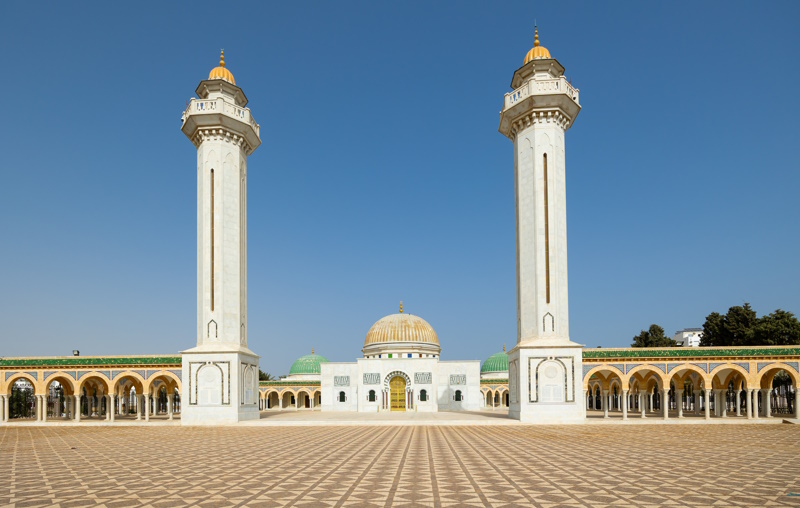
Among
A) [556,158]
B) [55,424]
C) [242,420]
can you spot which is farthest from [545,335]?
[55,424]

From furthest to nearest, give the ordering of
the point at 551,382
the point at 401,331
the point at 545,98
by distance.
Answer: the point at 401,331, the point at 545,98, the point at 551,382

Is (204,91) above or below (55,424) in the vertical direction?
above

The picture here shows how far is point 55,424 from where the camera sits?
3109cm

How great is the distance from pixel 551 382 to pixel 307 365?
40.7 meters

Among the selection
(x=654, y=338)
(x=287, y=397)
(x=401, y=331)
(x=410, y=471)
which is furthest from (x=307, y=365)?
(x=410, y=471)

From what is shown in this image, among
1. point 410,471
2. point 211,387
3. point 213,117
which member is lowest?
point 211,387

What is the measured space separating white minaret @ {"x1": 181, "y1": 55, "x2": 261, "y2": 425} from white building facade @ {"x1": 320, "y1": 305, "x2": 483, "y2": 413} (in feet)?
57.3

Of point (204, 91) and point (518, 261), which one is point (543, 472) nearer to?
point (518, 261)

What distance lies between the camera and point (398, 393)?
1954 inches

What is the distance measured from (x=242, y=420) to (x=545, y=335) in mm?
14582

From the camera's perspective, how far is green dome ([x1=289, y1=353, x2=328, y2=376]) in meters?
64.6

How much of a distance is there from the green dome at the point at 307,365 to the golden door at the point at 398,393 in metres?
16.5

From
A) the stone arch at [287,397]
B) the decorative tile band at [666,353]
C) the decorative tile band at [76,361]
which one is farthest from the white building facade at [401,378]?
the decorative tile band at [666,353]

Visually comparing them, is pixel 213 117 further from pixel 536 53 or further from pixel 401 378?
pixel 401 378
